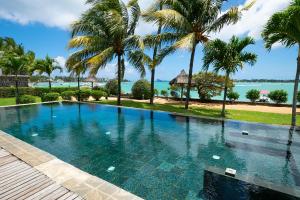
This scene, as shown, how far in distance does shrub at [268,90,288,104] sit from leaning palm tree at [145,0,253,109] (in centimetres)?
888

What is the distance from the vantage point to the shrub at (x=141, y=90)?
21.5 metres

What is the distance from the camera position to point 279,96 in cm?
1709

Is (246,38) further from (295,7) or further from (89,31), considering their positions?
(89,31)

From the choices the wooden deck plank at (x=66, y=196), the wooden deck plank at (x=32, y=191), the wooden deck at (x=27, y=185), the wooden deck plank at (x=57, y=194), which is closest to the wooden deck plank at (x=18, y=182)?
the wooden deck at (x=27, y=185)

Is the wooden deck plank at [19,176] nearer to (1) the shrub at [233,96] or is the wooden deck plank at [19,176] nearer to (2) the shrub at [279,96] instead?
(1) the shrub at [233,96]

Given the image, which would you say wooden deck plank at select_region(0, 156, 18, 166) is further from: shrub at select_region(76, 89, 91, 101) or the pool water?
shrub at select_region(76, 89, 91, 101)

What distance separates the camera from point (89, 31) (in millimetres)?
15305

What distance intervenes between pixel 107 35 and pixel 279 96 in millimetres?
15450

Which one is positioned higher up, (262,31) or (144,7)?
(144,7)

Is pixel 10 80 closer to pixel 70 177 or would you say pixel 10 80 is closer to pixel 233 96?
pixel 233 96

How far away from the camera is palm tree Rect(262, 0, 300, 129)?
7.67 metres

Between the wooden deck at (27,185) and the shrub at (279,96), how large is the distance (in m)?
18.6

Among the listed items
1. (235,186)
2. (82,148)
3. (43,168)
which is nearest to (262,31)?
(235,186)

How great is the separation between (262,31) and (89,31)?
1192 cm
